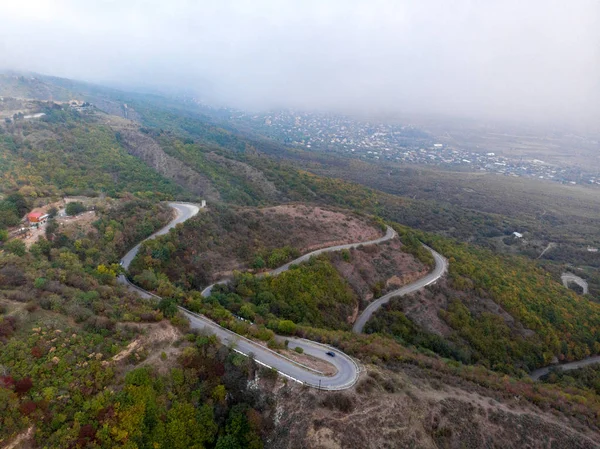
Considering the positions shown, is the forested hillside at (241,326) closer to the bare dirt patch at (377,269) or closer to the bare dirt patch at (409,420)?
the bare dirt patch at (409,420)

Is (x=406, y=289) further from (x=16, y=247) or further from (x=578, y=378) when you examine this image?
(x=16, y=247)

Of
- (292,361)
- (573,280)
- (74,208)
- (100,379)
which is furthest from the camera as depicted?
(573,280)

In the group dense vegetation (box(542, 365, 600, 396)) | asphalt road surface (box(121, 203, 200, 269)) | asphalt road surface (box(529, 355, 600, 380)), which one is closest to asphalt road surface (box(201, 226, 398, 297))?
asphalt road surface (box(121, 203, 200, 269))

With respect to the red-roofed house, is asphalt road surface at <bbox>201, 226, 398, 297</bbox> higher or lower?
lower

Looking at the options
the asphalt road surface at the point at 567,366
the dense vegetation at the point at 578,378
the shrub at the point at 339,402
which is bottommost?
the asphalt road surface at the point at 567,366

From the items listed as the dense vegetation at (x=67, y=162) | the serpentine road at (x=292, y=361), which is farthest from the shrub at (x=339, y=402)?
the dense vegetation at (x=67, y=162)

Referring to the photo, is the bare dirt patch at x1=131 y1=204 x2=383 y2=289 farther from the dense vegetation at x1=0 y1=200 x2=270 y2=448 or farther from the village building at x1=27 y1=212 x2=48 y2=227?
the dense vegetation at x1=0 y1=200 x2=270 y2=448

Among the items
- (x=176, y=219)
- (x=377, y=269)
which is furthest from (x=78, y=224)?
(x=377, y=269)

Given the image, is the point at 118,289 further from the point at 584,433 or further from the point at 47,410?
the point at 584,433

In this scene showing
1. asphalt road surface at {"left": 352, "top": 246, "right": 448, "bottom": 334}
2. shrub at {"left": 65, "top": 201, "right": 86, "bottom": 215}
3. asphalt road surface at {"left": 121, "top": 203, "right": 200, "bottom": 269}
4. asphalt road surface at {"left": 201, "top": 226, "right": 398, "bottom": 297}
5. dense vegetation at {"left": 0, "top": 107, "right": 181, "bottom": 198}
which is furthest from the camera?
dense vegetation at {"left": 0, "top": 107, "right": 181, "bottom": 198}
